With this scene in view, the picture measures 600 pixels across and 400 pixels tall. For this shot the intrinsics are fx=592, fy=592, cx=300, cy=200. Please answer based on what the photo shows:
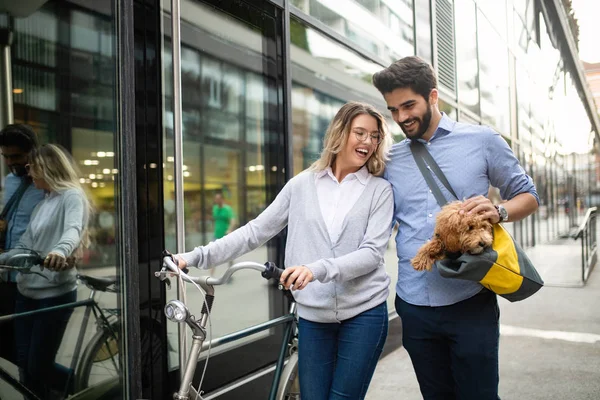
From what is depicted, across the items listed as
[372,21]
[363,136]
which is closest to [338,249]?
[363,136]

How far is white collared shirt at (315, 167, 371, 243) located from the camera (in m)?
2.41

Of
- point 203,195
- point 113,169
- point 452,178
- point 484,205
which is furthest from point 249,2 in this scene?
point 484,205

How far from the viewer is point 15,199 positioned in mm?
2547

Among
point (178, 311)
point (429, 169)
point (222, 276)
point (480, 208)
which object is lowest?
point (178, 311)

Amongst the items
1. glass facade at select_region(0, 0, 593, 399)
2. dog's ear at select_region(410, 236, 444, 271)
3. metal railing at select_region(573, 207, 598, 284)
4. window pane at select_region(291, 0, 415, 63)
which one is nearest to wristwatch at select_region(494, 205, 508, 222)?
dog's ear at select_region(410, 236, 444, 271)

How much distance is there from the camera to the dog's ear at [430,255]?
6.88 feet

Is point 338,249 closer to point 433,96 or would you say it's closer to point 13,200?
point 433,96

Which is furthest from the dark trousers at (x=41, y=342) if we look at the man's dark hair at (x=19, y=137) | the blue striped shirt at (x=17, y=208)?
the man's dark hair at (x=19, y=137)

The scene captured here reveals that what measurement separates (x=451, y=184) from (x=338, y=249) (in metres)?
0.51

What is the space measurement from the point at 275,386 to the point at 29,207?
1.41m

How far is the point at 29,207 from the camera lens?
8.63ft

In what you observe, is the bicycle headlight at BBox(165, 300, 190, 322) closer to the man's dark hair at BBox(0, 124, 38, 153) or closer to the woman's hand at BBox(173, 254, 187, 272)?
the woman's hand at BBox(173, 254, 187, 272)

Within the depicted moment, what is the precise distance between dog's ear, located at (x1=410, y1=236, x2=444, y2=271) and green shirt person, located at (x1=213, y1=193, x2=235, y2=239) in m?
1.91

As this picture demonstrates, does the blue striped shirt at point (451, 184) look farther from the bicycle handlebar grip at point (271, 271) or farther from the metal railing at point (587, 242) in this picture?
the metal railing at point (587, 242)
